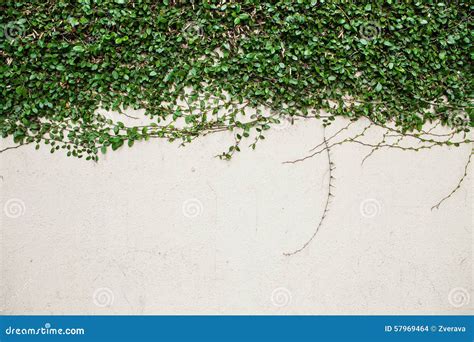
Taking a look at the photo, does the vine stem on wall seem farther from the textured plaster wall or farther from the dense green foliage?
the dense green foliage

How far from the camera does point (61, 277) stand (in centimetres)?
315

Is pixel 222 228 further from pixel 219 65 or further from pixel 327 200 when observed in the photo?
pixel 219 65

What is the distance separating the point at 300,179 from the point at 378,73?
2.73 feet

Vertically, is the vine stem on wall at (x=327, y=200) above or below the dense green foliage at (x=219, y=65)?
below

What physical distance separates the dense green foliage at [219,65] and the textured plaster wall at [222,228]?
16cm

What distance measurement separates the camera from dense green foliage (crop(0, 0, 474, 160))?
299cm

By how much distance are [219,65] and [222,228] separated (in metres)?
1.03

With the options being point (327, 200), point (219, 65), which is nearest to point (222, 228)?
point (327, 200)

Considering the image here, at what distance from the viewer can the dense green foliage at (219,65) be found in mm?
2994

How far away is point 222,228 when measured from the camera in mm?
3162

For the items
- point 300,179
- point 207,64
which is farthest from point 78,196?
point 300,179

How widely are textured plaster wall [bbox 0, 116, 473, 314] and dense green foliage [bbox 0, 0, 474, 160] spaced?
6.3 inches

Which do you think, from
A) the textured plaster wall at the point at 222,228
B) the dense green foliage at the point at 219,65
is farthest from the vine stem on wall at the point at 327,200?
the dense green foliage at the point at 219,65

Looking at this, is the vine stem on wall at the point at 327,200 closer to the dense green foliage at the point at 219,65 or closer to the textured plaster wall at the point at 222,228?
the textured plaster wall at the point at 222,228
